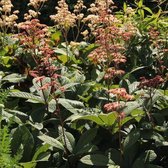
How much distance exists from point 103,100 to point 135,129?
0.35 metres

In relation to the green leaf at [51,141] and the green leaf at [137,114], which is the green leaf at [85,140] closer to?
the green leaf at [51,141]

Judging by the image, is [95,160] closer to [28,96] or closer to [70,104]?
[70,104]

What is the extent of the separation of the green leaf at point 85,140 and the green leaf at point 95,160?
9cm

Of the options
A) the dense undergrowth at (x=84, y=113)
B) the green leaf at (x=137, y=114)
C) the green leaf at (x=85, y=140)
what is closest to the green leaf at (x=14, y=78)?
the dense undergrowth at (x=84, y=113)

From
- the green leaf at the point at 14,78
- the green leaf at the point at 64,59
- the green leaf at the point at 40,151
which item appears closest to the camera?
the green leaf at the point at 40,151

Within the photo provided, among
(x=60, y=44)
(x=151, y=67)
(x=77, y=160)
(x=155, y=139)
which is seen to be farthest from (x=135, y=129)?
(x=60, y=44)

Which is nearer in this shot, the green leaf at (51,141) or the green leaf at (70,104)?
the green leaf at (51,141)

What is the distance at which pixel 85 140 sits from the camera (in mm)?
2281

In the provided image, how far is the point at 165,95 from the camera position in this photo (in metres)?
2.56

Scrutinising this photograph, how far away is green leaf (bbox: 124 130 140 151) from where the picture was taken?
2.21 metres

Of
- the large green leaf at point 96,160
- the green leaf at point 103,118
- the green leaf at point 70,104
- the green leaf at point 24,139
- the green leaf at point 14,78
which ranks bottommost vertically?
the large green leaf at point 96,160

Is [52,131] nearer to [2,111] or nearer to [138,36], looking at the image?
[2,111]

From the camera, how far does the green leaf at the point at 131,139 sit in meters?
2.21

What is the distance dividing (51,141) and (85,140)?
0.17m
